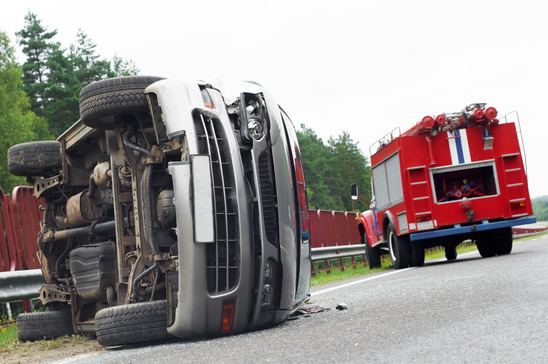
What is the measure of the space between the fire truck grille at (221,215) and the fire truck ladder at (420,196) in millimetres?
8551

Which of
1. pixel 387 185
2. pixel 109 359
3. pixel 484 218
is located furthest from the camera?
pixel 387 185

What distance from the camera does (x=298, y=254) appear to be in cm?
606

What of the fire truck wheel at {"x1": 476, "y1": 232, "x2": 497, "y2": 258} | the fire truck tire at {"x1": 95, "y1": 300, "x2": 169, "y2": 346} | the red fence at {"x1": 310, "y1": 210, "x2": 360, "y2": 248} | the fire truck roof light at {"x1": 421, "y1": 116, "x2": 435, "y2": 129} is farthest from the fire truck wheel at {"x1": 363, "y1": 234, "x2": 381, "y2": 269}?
the fire truck tire at {"x1": 95, "y1": 300, "x2": 169, "y2": 346}

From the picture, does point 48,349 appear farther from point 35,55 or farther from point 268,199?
point 35,55

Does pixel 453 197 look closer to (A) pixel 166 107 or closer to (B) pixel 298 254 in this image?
(B) pixel 298 254

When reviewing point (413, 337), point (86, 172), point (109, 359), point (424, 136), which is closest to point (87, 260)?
point (86, 172)

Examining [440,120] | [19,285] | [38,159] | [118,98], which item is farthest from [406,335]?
[440,120]

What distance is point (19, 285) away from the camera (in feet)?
29.1

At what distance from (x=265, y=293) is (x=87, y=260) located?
1.81 m

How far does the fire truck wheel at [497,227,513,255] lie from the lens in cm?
1429

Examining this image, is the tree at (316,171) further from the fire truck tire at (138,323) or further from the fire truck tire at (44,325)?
the fire truck tire at (138,323)

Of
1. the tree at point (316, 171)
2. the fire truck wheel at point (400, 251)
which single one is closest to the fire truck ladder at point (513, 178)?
the fire truck wheel at point (400, 251)

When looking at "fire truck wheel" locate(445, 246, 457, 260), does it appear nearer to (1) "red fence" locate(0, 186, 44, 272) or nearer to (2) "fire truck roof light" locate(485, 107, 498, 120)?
(2) "fire truck roof light" locate(485, 107, 498, 120)

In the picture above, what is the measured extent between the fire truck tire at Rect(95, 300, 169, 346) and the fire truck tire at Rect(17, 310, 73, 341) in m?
1.74
